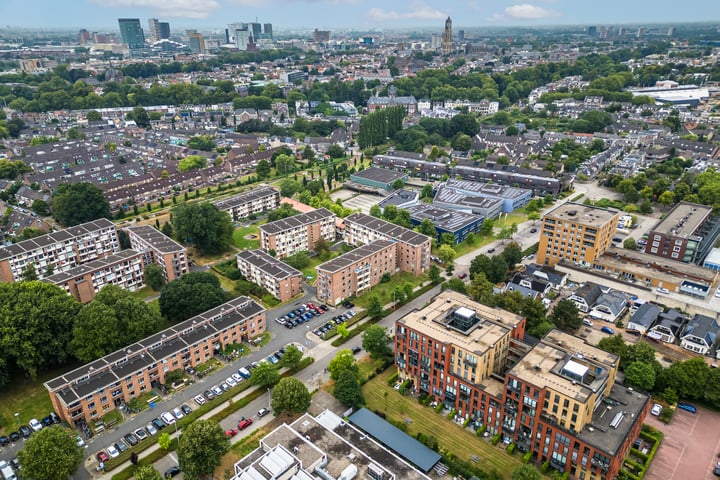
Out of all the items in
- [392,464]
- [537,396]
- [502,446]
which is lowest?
[502,446]

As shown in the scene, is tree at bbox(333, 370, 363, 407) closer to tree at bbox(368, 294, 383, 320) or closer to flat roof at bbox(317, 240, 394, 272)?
tree at bbox(368, 294, 383, 320)

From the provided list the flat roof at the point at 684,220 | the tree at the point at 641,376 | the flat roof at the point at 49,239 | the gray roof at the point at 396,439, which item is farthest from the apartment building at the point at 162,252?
A: the flat roof at the point at 684,220

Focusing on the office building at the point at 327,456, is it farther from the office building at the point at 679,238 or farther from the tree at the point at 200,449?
the office building at the point at 679,238

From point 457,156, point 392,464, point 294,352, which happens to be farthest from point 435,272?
point 457,156

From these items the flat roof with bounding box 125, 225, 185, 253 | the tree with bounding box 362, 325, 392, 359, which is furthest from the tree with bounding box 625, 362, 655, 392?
the flat roof with bounding box 125, 225, 185, 253

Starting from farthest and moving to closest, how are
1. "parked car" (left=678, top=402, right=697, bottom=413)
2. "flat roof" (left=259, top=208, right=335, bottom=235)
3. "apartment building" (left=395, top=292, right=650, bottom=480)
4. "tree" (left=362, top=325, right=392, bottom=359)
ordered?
"flat roof" (left=259, top=208, right=335, bottom=235) < "tree" (left=362, top=325, right=392, bottom=359) < "parked car" (left=678, top=402, right=697, bottom=413) < "apartment building" (left=395, top=292, right=650, bottom=480)

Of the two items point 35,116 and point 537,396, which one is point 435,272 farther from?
point 35,116
